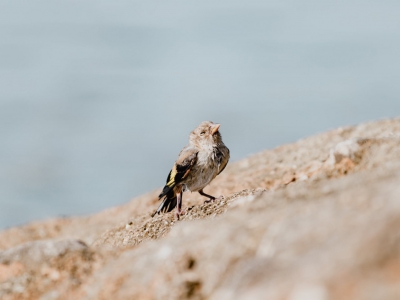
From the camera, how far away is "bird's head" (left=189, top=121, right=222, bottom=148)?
11156 millimetres

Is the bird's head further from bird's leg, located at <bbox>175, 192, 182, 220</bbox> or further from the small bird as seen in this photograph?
bird's leg, located at <bbox>175, 192, 182, 220</bbox>

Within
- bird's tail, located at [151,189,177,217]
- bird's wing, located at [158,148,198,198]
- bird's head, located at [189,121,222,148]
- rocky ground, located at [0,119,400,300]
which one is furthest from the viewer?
bird's tail, located at [151,189,177,217]

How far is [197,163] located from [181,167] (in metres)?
0.25

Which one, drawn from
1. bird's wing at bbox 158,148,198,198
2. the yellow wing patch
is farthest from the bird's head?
the yellow wing patch

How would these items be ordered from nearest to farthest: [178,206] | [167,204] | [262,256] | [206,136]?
[262,256], [178,206], [206,136], [167,204]

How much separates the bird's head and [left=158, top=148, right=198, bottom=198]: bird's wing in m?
0.19

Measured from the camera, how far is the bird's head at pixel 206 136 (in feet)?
36.6

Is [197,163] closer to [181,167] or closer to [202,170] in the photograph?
[202,170]

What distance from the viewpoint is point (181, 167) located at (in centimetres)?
1090

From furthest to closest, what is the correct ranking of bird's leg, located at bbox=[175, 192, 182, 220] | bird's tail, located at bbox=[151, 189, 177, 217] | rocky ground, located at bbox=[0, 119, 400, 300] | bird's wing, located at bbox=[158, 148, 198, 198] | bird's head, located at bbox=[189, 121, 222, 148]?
bird's tail, located at bbox=[151, 189, 177, 217] → bird's head, located at bbox=[189, 121, 222, 148] → bird's wing, located at bbox=[158, 148, 198, 198] → bird's leg, located at bbox=[175, 192, 182, 220] → rocky ground, located at bbox=[0, 119, 400, 300]

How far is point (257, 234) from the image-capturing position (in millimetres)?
5156

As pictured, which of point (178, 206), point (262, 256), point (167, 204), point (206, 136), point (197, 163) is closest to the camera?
point (262, 256)

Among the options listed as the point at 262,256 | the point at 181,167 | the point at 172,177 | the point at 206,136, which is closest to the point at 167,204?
the point at 172,177

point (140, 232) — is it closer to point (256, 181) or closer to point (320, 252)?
point (256, 181)
